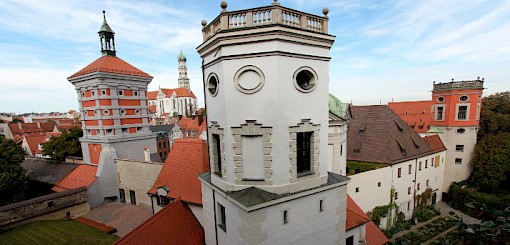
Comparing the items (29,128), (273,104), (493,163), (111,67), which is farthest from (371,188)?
(29,128)

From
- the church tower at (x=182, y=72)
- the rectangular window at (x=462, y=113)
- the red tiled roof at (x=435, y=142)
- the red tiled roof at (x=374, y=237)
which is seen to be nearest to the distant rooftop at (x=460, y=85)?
the rectangular window at (x=462, y=113)

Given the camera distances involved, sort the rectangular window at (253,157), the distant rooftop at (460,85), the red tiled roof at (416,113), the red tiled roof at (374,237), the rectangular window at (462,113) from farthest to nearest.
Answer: the red tiled roof at (416,113) → the rectangular window at (462,113) → the distant rooftop at (460,85) → the red tiled roof at (374,237) → the rectangular window at (253,157)

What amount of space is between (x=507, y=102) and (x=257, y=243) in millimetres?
45603

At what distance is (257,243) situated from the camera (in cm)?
802

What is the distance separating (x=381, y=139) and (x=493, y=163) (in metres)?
16.9

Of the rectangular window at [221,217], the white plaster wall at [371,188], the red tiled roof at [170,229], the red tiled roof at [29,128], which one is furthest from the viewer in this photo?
the red tiled roof at [29,128]

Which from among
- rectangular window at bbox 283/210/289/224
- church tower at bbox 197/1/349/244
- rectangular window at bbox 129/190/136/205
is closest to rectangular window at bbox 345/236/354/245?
church tower at bbox 197/1/349/244

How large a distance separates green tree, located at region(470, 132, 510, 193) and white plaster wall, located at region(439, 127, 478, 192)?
2.67 ft

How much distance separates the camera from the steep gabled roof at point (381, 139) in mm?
25250

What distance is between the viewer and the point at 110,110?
74.5 ft

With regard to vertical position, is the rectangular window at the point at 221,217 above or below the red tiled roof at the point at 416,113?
below

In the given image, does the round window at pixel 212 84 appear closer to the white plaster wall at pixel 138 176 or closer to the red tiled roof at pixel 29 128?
the white plaster wall at pixel 138 176

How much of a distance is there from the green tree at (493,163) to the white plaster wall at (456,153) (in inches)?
32.1

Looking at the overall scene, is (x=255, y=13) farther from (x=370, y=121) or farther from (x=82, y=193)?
(x=370, y=121)
